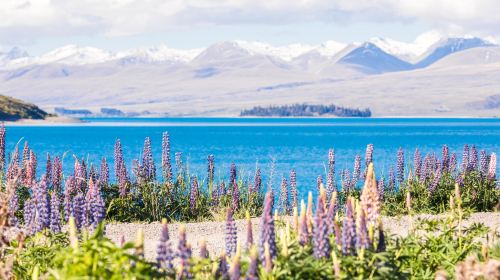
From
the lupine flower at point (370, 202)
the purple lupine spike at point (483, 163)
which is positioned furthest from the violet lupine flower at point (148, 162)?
the lupine flower at point (370, 202)

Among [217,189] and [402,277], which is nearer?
Result: [402,277]

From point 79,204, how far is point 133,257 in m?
4.07

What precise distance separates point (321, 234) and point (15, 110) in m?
170

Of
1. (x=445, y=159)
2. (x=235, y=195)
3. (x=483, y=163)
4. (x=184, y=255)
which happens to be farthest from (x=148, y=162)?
(x=184, y=255)

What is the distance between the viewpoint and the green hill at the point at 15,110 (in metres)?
164

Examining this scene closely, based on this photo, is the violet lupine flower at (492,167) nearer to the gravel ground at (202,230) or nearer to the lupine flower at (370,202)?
the gravel ground at (202,230)

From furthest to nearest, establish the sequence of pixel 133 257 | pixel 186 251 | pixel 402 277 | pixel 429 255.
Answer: pixel 429 255
pixel 402 277
pixel 186 251
pixel 133 257

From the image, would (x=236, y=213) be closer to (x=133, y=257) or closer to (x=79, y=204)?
(x=79, y=204)

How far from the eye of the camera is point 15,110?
171 meters

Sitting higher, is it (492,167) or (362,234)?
(362,234)

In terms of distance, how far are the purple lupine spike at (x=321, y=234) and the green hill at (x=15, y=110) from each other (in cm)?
15792

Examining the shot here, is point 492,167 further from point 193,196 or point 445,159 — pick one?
point 193,196

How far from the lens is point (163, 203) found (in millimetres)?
20016

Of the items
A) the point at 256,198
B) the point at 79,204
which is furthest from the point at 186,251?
the point at 256,198
